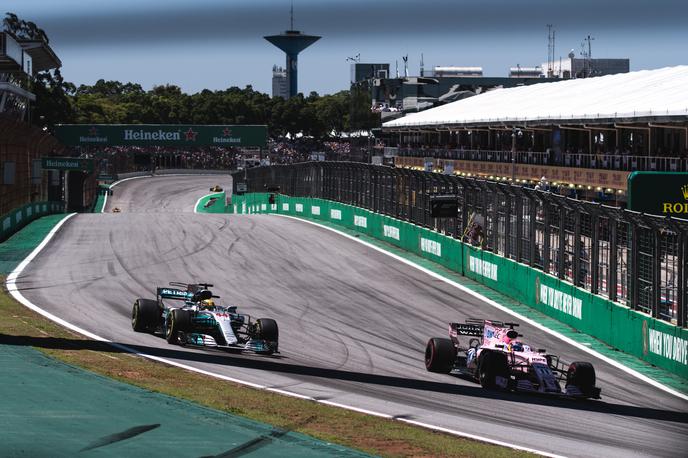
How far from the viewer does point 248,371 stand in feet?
53.0

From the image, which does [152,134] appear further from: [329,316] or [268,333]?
[268,333]

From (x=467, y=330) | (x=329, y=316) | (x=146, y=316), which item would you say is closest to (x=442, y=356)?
(x=467, y=330)

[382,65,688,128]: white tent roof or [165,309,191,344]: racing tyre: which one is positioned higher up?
[382,65,688,128]: white tent roof

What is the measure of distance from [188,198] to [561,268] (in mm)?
81895

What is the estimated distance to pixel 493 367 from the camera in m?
16.2

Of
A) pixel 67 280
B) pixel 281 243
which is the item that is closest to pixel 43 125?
pixel 281 243

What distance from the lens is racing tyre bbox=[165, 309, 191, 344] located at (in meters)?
18.2

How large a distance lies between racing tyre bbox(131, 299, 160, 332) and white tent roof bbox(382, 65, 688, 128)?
2667cm

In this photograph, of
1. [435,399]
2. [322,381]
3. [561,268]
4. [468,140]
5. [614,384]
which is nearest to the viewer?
[435,399]

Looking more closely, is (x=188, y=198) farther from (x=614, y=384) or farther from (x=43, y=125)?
(x=614, y=384)

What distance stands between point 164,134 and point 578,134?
1828 inches

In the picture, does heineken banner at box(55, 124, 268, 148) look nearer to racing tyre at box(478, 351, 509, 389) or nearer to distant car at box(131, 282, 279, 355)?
distant car at box(131, 282, 279, 355)

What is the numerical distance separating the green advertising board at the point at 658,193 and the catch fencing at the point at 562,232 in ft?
3.91

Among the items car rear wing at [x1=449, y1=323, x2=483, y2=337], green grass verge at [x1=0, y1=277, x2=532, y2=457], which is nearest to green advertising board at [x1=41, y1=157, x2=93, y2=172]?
car rear wing at [x1=449, y1=323, x2=483, y2=337]
